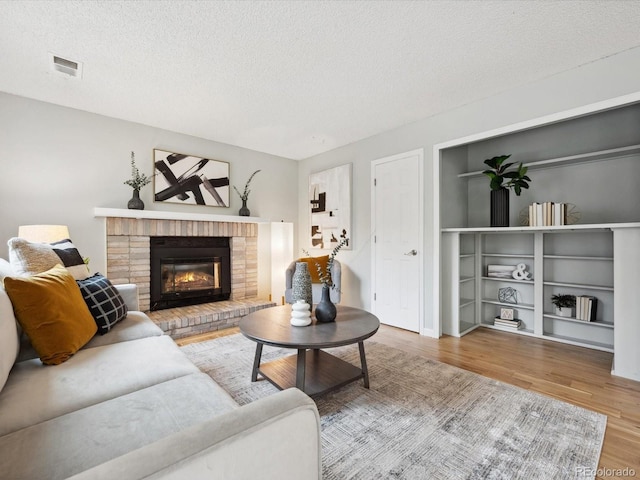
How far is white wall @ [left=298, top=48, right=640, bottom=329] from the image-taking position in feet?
7.73

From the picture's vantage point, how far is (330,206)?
4562 millimetres

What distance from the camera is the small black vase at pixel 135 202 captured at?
11.2 ft

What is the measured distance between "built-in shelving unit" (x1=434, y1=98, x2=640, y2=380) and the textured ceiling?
0.63 m

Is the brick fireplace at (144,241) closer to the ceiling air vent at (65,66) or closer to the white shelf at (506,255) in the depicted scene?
the ceiling air vent at (65,66)

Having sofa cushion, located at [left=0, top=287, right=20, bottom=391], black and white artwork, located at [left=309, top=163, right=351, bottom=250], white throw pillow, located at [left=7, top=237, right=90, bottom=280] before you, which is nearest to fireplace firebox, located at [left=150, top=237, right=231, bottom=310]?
black and white artwork, located at [left=309, top=163, right=351, bottom=250]

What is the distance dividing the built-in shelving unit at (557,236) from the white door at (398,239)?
0.28 m

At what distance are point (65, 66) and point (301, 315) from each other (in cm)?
267

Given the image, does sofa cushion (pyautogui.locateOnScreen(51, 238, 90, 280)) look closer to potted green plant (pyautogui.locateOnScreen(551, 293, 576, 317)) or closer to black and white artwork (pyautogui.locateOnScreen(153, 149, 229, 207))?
black and white artwork (pyautogui.locateOnScreen(153, 149, 229, 207))

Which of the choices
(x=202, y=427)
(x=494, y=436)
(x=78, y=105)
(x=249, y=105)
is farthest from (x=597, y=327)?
(x=78, y=105)

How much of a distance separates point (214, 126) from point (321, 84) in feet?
5.28

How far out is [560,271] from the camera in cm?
328

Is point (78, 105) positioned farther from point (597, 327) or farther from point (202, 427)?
point (597, 327)

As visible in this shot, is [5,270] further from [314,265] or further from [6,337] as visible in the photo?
[314,265]

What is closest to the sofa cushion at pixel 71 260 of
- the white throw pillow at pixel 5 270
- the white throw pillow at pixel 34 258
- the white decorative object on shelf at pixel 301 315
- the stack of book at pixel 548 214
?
the white throw pillow at pixel 34 258
